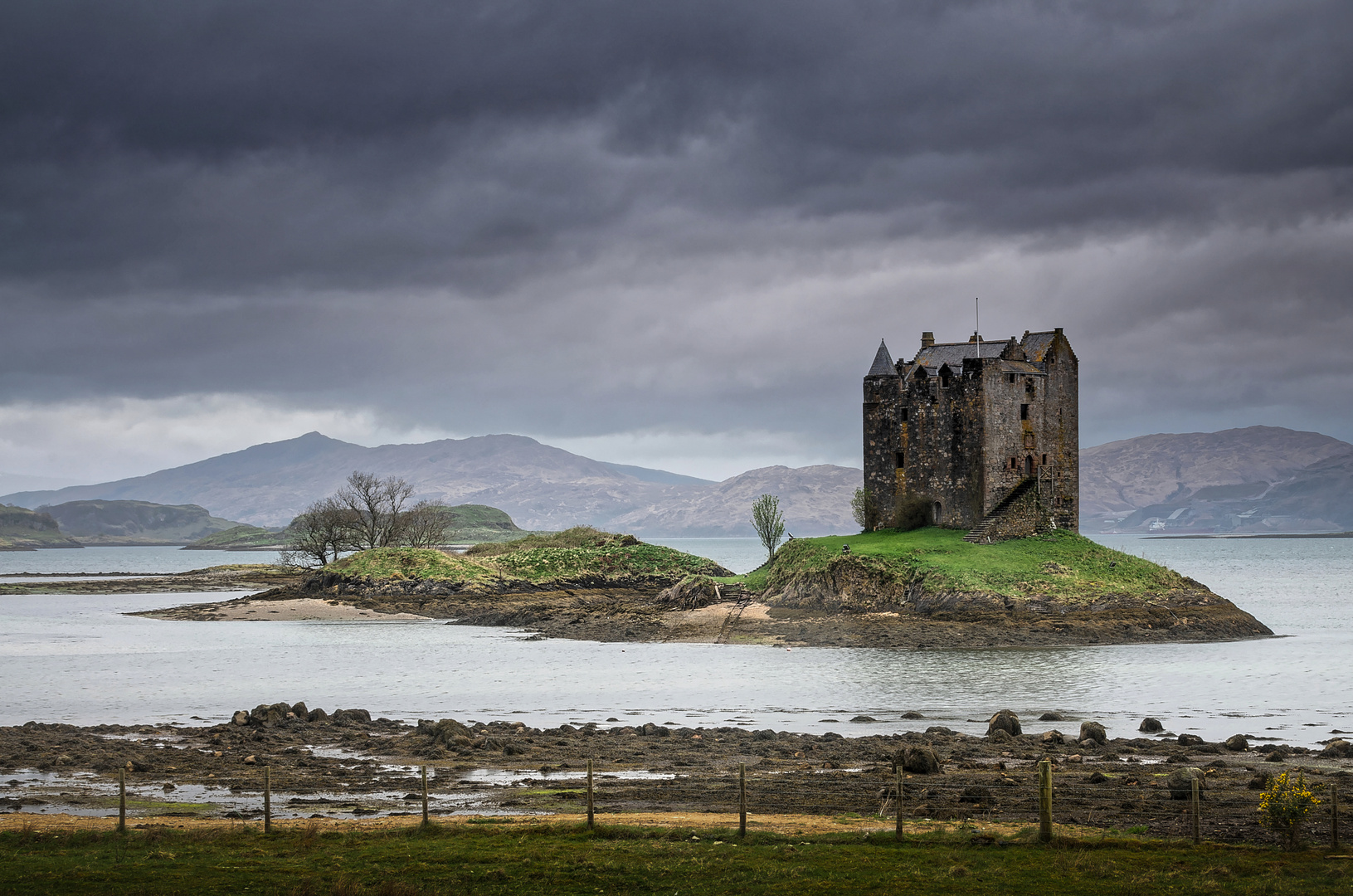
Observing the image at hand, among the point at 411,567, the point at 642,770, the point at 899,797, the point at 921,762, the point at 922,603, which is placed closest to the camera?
the point at 899,797

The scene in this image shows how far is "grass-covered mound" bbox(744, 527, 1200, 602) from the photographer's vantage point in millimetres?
59750

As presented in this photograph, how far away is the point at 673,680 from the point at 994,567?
22593 mm

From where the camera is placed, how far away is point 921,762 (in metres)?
25.4

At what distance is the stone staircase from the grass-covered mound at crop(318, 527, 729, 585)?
88.6 ft

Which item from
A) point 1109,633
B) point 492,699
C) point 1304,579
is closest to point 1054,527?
Result: point 1109,633

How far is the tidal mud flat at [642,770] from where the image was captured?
2228 centimetres

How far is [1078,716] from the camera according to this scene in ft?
115

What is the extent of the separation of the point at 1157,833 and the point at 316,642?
56019 millimetres

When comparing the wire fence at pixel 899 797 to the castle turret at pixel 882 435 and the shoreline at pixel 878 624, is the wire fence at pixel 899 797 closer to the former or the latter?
the shoreline at pixel 878 624

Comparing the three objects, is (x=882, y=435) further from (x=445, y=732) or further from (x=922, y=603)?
(x=445, y=732)

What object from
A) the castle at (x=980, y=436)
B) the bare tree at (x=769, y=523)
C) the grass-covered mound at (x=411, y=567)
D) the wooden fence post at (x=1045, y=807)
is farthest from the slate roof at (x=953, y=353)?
the wooden fence post at (x=1045, y=807)

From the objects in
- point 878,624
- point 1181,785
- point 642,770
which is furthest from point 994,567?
point 1181,785

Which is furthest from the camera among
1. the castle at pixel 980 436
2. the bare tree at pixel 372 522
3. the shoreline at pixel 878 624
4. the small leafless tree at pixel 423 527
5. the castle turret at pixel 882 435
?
the small leafless tree at pixel 423 527

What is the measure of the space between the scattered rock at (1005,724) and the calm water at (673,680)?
188 cm
